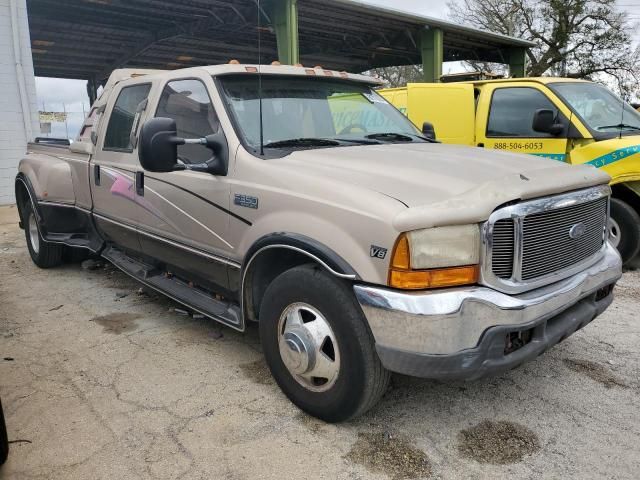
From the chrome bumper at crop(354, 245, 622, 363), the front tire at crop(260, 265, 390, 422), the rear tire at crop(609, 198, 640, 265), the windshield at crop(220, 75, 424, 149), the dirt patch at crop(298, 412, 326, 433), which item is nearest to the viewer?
the chrome bumper at crop(354, 245, 622, 363)

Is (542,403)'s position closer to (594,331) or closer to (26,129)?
(594,331)

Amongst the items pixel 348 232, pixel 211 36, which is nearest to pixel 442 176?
pixel 348 232

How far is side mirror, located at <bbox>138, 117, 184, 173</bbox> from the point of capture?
3.07m

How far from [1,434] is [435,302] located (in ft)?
6.48

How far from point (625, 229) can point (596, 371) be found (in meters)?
2.89

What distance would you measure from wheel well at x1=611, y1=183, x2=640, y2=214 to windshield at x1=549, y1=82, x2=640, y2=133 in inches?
25.7

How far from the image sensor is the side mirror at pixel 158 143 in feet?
10.1

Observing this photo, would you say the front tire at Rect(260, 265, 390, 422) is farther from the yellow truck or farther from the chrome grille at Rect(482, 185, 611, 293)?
the yellow truck

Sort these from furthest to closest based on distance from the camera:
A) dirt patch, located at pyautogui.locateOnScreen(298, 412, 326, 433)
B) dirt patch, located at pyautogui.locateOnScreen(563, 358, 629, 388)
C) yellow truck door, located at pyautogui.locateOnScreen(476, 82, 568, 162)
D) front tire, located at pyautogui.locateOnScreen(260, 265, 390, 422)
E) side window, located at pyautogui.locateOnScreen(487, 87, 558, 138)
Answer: side window, located at pyautogui.locateOnScreen(487, 87, 558, 138)
yellow truck door, located at pyautogui.locateOnScreen(476, 82, 568, 162)
dirt patch, located at pyautogui.locateOnScreen(563, 358, 629, 388)
dirt patch, located at pyautogui.locateOnScreen(298, 412, 326, 433)
front tire, located at pyautogui.locateOnScreen(260, 265, 390, 422)

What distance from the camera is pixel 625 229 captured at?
5.83m

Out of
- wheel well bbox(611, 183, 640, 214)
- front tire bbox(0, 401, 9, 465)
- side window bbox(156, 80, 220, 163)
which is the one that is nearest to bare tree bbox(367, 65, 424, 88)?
wheel well bbox(611, 183, 640, 214)

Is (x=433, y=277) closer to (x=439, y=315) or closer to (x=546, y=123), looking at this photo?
(x=439, y=315)

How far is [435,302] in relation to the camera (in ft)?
7.83

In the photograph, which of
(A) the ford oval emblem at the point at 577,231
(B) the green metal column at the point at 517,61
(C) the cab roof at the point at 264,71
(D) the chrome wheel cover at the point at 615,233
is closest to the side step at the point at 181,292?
(C) the cab roof at the point at 264,71
